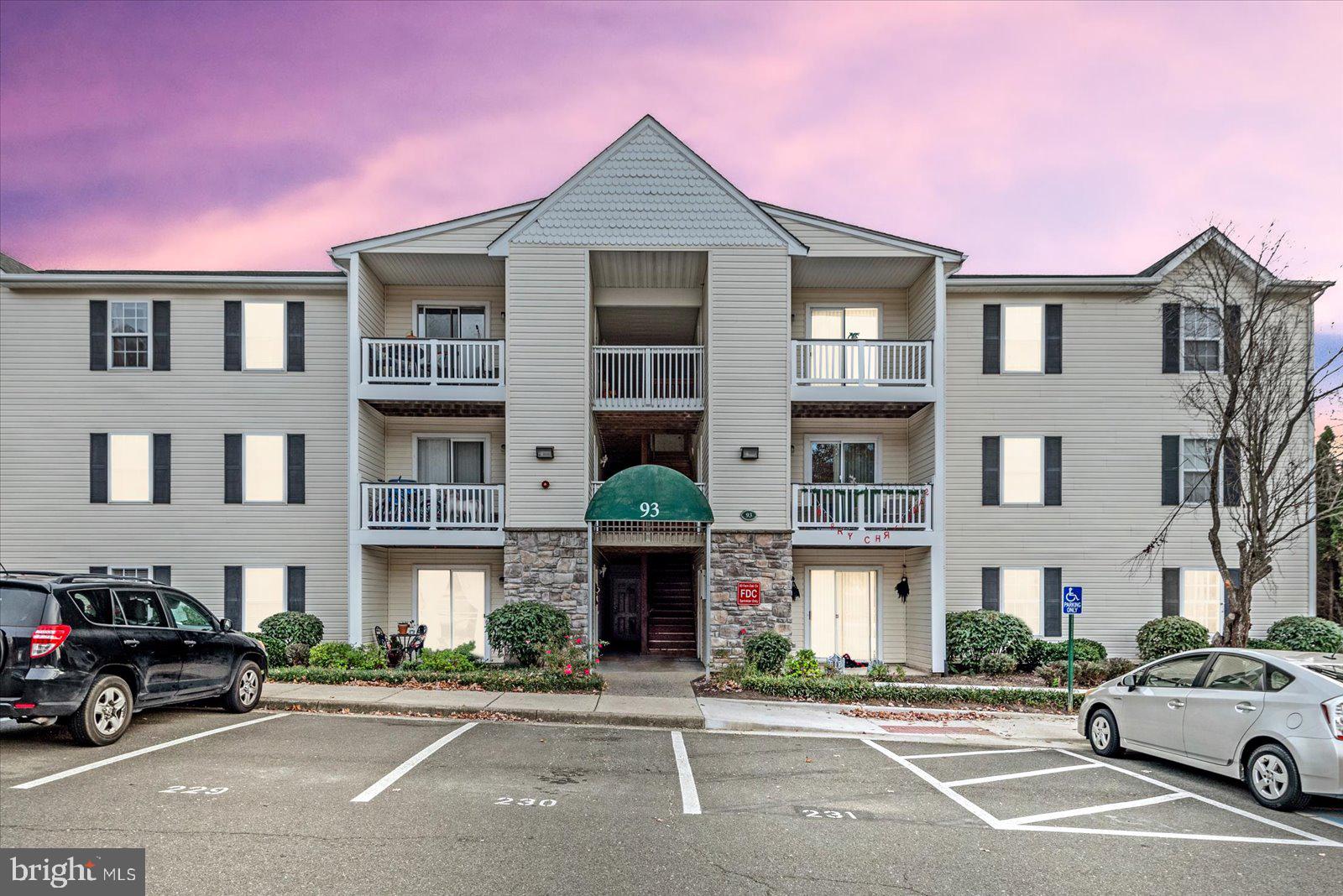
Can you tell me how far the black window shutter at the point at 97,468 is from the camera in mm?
18141

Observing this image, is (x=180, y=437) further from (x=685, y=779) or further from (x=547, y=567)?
(x=685, y=779)

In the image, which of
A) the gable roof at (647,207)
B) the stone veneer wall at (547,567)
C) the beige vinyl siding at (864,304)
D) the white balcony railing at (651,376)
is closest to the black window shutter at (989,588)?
the beige vinyl siding at (864,304)

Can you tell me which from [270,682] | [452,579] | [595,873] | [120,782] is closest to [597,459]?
[452,579]

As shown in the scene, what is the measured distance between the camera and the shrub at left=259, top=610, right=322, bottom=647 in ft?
54.5

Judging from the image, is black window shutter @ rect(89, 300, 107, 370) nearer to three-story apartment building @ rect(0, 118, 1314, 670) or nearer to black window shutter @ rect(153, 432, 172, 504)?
three-story apartment building @ rect(0, 118, 1314, 670)

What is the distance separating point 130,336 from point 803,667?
16760mm

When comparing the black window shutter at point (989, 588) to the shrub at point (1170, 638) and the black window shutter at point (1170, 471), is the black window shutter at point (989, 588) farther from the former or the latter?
the black window shutter at point (1170, 471)

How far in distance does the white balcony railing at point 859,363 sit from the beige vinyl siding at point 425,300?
23.7 ft

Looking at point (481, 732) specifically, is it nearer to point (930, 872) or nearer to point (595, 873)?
point (595, 873)

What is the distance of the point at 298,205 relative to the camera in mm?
20453

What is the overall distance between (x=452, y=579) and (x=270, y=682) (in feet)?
18.4

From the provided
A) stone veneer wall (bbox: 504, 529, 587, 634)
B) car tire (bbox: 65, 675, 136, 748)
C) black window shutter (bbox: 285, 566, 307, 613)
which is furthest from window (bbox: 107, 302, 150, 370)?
car tire (bbox: 65, 675, 136, 748)

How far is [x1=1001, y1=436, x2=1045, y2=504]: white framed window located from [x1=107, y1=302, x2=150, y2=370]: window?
2009 centimetres
